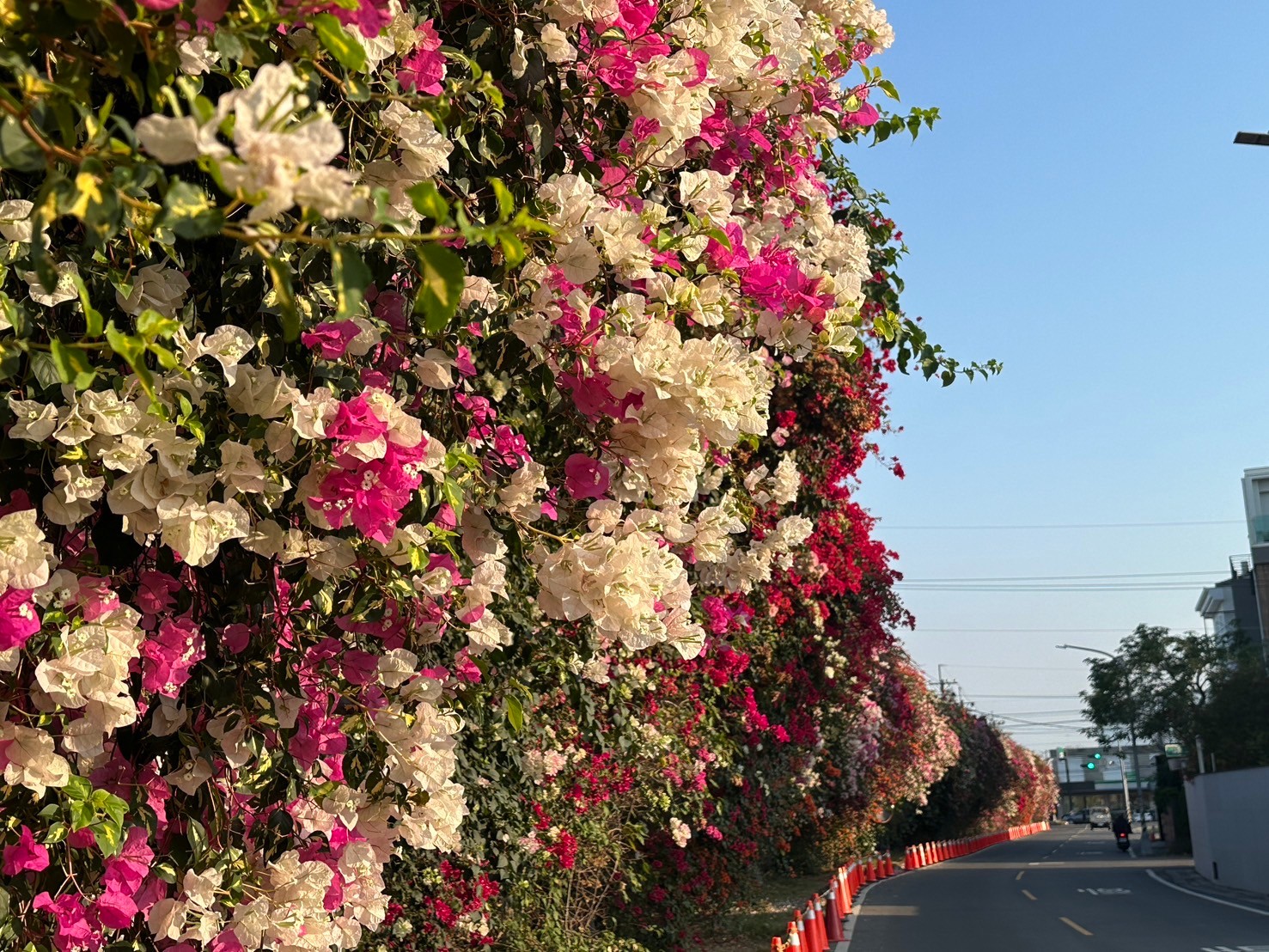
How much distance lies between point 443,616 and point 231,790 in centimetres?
62

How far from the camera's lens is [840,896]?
1900cm

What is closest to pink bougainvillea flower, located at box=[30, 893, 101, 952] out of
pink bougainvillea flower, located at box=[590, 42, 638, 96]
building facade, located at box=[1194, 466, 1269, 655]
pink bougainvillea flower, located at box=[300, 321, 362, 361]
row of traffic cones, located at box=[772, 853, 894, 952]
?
pink bougainvillea flower, located at box=[300, 321, 362, 361]

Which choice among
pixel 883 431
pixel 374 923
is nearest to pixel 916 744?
pixel 883 431

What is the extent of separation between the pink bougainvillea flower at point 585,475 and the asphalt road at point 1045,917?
43.8ft

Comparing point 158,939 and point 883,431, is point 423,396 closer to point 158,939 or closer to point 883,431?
point 158,939

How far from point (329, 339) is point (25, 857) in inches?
44.6

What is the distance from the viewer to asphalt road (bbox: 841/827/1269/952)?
15.5 meters

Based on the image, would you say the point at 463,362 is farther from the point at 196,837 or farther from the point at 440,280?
the point at 440,280

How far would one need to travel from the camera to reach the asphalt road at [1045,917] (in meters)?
15.5

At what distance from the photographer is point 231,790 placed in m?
2.93

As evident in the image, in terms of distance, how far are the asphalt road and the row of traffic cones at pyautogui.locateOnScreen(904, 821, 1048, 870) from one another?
18.0 feet

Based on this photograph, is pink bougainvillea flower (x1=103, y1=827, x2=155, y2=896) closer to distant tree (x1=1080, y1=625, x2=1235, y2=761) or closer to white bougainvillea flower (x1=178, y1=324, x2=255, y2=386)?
white bougainvillea flower (x1=178, y1=324, x2=255, y2=386)

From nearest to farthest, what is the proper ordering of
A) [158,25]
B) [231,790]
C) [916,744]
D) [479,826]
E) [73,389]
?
1. [158,25]
2. [73,389]
3. [231,790]
4. [479,826]
5. [916,744]

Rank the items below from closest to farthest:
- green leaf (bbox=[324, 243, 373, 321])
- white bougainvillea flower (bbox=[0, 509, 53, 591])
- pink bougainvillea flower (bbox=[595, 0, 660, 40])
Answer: green leaf (bbox=[324, 243, 373, 321]) < white bougainvillea flower (bbox=[0, 509, 53, 591]) < pink bougainvillea flower (bbox=[595, 0, 660, 40])
